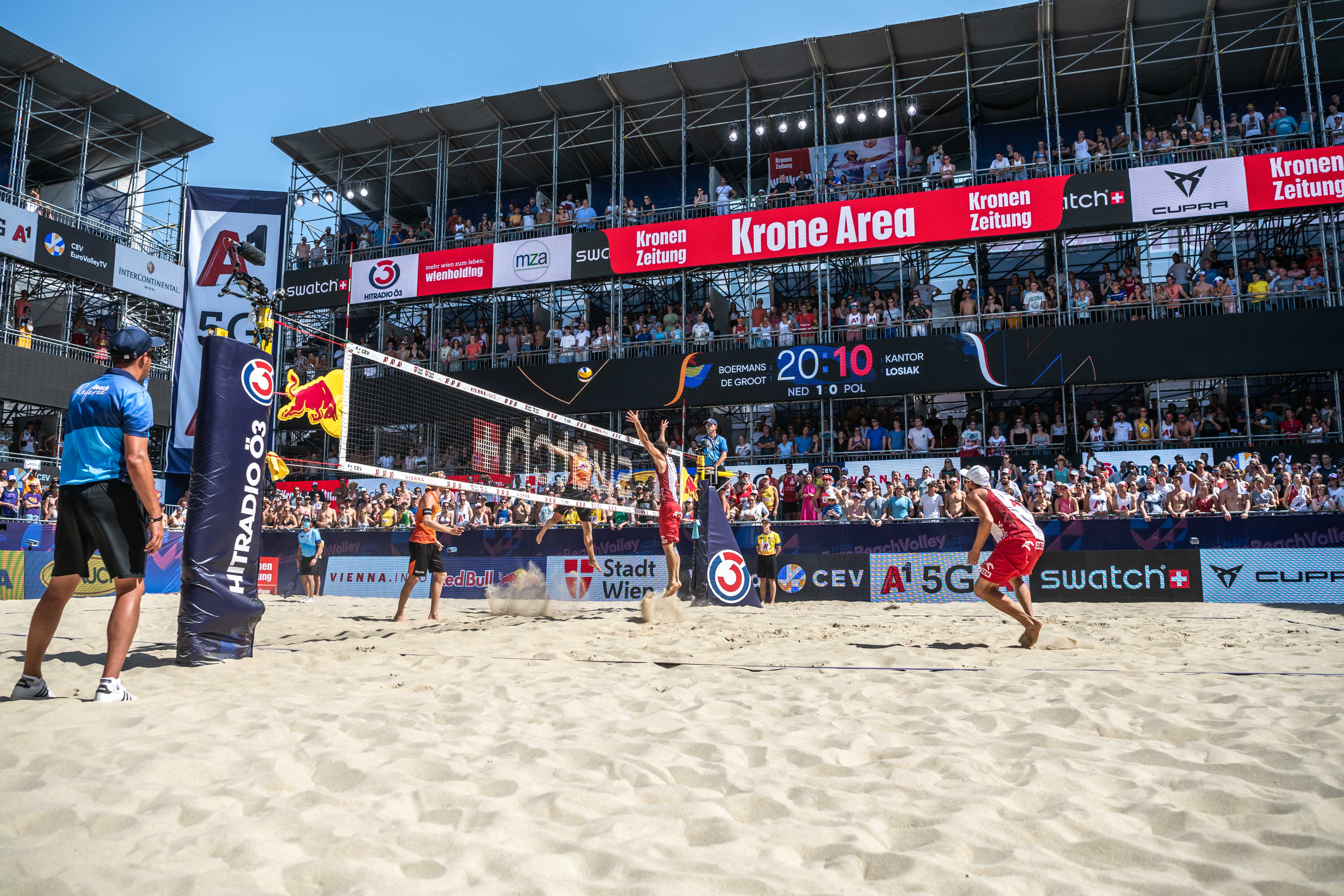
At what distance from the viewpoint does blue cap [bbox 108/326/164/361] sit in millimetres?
4258

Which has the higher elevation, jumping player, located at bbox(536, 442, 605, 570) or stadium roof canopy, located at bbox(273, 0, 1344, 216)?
stadium roof canopy, located at bbox(273, 0, 1344, 216)

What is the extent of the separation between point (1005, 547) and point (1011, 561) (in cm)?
13

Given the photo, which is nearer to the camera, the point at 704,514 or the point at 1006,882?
the point at 1006,882

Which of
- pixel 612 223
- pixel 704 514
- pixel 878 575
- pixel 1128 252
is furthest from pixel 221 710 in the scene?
pixel 1128 252

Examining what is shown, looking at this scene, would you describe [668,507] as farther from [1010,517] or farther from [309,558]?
[309,558]

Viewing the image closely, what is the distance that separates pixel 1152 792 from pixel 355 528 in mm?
14965

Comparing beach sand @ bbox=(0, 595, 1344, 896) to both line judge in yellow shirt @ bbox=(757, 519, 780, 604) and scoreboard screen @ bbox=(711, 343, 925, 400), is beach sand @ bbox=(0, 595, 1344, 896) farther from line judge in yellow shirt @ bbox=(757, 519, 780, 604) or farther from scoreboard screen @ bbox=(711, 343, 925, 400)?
scoreboard screen @ bbox=(711, 343, 925, 400)

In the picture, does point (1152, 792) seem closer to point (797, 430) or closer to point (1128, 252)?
point (797, 430)

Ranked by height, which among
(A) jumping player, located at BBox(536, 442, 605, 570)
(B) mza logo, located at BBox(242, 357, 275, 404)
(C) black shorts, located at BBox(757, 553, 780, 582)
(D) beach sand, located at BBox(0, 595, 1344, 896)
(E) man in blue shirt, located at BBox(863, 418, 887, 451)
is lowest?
(D) beach sand, located at BBox(0, 595, 1344, 896)

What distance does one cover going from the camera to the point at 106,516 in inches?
160

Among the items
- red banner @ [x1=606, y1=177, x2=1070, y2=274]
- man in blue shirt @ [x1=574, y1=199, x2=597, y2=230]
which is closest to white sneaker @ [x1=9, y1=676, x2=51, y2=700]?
red banner @ [x1=606, y1=177, x2=1070, y2=274]

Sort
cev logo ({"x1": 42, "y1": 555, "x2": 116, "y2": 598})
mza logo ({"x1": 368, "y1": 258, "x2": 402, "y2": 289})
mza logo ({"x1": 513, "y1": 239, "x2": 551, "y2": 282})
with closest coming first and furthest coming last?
cev logo ({"x1": 42, "y1": 555, "x2": 116, "y2": 598}) → mza logo ({"x1": 513, "y1": 239, "x2": 551, "y2": 282}) → mza logo ({"x1": 368, "y1": 258, "x2": 402, "y2": 289})

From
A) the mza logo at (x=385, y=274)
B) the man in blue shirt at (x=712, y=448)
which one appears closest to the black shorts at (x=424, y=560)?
the man in blue shirt at (x=712, y=448)

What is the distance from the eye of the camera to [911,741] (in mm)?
3506
